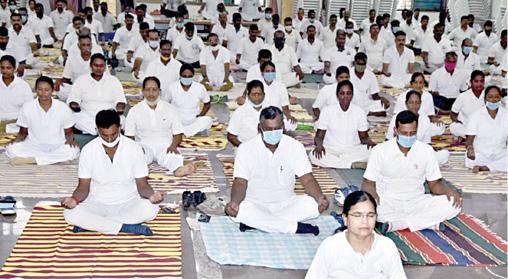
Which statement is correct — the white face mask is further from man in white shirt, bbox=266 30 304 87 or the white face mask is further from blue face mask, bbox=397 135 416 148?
man in white shirt, bbox=266 30 304 87

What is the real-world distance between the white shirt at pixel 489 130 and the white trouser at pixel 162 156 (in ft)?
8.16

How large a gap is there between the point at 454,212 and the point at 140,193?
2010mm

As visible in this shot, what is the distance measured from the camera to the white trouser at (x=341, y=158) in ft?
21.3

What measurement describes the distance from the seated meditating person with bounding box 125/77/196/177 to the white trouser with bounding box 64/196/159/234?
1.43 meters

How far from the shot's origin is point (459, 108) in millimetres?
7633

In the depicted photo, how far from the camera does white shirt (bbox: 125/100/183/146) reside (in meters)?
6.36

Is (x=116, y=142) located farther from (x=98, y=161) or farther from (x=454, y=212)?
(x=454, y=212)

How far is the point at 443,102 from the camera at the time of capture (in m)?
8.96

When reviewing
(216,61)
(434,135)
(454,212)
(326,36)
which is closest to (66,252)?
(454,212)

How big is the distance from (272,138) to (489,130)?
2515mm

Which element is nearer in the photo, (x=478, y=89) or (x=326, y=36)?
(x=478, y=89)

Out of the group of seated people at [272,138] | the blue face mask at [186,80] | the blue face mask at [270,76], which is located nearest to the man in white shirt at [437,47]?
the group of seated people at [272,138]

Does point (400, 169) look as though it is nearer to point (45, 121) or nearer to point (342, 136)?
point (342, 136)

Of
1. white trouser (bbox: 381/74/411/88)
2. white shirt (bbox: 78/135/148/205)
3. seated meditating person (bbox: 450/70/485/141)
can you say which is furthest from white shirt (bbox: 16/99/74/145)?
white trouser (bbox: 381/74/411/88)
